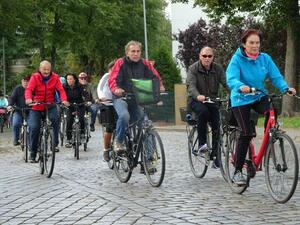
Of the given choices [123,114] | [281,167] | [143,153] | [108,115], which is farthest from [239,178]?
[108,115]

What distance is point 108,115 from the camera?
418 inches

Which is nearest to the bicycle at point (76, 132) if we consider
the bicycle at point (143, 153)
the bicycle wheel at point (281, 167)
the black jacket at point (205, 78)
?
the bicycle at point (143, 153)

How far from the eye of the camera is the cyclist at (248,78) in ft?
25.1

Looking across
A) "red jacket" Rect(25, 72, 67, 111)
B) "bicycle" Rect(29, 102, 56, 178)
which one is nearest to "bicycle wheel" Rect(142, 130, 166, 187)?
"bicycle" Rect(29, 102, 56, 178)

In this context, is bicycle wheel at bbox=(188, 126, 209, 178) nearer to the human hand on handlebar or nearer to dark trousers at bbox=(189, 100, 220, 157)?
dark trousers at bbox=(189, 100, 220, 157)

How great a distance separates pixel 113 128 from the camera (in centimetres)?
1070

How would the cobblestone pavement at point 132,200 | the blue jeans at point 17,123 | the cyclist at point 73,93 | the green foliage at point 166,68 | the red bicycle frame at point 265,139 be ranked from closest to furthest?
the cobblestone pavement at point 132,200 < the red bicycle frame at point 265,139 < the cyclist at point 73,93 < the blue jeans at point 17,123 < the green foliage at point 166,68

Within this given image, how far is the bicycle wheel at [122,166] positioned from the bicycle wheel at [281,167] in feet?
8.09

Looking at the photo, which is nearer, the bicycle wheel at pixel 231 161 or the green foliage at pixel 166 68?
the bicycle wheel at pixel 231 161

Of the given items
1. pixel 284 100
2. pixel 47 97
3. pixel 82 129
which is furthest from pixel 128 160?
pixel 284 100

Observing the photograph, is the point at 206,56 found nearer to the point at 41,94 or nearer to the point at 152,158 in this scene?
the point at 152,158

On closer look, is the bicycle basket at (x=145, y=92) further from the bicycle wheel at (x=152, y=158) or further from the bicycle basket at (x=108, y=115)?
the bicycle basket at (x=108, y=115)

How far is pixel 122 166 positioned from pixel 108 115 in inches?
46.4

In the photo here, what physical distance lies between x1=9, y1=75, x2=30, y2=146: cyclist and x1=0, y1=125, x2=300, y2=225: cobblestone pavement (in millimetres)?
4913
